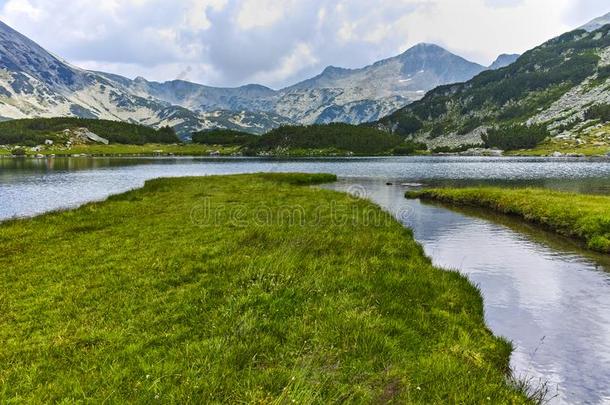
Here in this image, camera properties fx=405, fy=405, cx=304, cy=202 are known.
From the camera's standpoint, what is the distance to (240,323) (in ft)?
40.4

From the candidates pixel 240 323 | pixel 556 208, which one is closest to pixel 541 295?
pixel 240 323

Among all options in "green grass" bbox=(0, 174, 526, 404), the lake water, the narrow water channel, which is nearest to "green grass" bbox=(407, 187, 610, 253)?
the narrow water channel

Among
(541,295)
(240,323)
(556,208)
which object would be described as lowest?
(541,295)

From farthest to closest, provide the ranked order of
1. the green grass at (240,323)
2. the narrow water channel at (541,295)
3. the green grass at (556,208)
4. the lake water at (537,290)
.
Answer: the green grass at (556,208), the lake water at (537,290), the narrow water channel at (541,295), the green grass at (240,323)

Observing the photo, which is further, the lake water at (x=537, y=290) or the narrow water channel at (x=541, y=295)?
the lake water at (x=537, y=290)

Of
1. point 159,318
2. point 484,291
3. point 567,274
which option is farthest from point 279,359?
point 567,274

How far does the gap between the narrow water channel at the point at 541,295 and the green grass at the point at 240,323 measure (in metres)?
1.70

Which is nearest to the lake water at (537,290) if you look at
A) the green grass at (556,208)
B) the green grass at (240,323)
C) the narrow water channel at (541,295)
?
the narrow water channel at (541,295)

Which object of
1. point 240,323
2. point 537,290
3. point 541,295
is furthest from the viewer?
point 537,290

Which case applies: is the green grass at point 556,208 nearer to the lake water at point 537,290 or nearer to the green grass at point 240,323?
the lake water at point 537,290

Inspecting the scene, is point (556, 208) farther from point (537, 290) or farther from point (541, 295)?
point (541, 295)

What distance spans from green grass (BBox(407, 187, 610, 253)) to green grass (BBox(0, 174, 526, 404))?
19339 millimetres

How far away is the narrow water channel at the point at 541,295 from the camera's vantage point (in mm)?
14086

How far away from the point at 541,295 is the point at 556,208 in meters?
24.5
